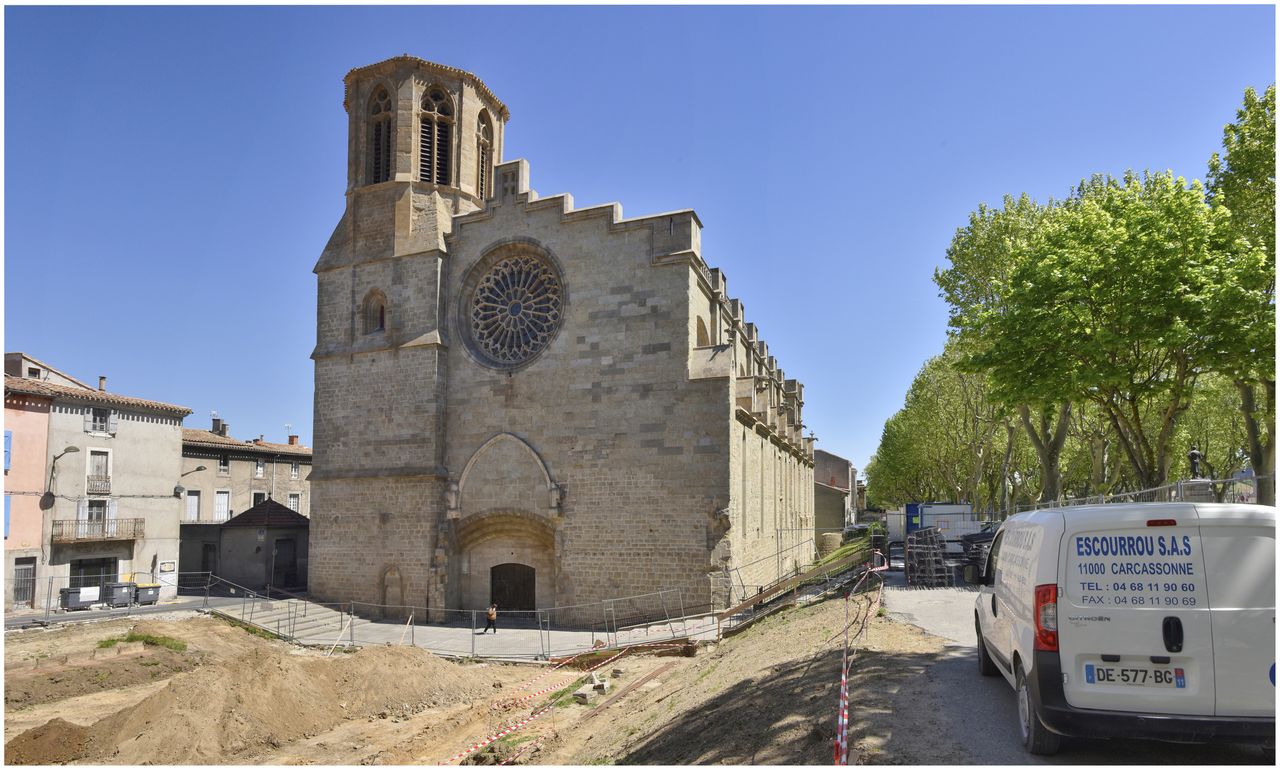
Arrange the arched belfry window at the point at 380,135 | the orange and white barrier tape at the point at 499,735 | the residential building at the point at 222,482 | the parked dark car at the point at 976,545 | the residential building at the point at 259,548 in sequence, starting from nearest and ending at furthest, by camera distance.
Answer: the orange and white barrier tape at the point at 499,735 → the parked dark car at the point at 976,545 → the arched belfry window at the point at 380,135 → the residential building at the point at 259,548 → the residential building at the point at 222,482

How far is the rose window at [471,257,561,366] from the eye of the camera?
23625 mm

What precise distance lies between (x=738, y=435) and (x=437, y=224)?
1185 cm

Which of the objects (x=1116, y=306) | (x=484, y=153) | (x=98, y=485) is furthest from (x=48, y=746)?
(x=484, y=153)

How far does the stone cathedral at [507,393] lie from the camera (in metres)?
21.1

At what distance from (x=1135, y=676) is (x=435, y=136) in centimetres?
2569

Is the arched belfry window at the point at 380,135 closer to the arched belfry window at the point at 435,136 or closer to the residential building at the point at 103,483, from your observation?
the arched belfry window at the point at 435,136

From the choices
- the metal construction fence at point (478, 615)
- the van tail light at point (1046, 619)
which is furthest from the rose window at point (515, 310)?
the van tail light at point (1046, 619)

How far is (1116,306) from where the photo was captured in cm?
1334

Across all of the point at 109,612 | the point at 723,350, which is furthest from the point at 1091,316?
the point at 109,612

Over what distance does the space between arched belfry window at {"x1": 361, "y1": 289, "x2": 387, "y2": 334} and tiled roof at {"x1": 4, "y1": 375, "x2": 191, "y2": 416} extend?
9.14 metres

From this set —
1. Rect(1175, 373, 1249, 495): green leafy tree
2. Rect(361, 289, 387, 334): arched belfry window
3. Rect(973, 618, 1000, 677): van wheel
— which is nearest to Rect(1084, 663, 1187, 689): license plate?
Rect(973, 618, 1000, 677): van wheel

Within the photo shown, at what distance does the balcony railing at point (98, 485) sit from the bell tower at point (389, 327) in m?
7.29

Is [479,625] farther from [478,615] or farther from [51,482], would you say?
[51,482]

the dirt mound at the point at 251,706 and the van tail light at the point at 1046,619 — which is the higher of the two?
the van tail light at the point at 1046,619
